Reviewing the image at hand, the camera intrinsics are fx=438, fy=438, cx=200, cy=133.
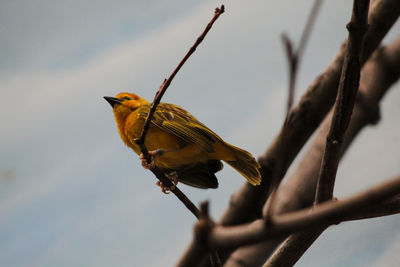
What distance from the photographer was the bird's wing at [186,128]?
131 inches

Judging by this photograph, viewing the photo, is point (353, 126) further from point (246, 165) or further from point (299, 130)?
point (246, 165)

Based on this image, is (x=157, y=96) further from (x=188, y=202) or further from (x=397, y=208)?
(x=397, y=208)

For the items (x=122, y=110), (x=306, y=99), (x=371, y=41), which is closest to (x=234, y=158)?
(x=122, y=110)

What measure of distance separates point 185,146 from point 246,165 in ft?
1.65

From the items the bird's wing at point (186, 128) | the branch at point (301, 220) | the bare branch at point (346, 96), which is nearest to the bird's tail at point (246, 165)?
the bird's wing at point (186, 128)

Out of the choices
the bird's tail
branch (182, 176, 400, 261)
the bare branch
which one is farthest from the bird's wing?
branch (182, 176, 400, 261)

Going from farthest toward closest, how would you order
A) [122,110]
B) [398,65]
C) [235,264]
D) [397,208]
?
1. [398,65]
2. [235,264]
3. [122,110]
4. [397,208]

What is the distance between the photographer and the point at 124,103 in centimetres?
384

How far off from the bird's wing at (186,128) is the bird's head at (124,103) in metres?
0.27

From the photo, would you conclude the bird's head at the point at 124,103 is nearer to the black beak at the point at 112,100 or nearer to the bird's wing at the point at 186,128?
the black beak at the point at 112,100

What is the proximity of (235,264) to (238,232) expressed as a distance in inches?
132

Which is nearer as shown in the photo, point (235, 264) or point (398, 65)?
point (235, 264)

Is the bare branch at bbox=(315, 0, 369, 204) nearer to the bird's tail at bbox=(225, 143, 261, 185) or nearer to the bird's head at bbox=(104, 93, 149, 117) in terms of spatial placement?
the bird's tail at bbox=(225, 143, 261, 185)

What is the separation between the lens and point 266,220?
100 centimetres
